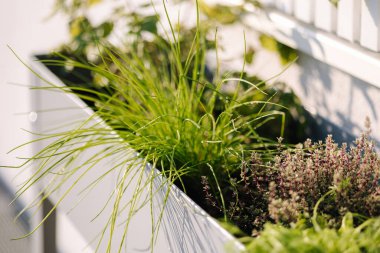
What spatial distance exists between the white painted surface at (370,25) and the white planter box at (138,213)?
0.75 metres

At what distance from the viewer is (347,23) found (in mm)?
2225

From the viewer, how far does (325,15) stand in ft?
7.65

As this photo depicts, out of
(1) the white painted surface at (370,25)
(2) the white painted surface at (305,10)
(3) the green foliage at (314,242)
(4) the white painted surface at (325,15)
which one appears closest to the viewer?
(3) the green foliage at (314,242)

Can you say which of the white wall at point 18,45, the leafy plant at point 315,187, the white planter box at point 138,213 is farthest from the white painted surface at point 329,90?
the white wall at point 18,45

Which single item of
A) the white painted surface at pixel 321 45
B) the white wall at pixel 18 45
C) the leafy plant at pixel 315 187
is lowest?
the white wall at pixel 18 45

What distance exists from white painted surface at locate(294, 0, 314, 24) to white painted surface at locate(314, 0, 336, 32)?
37mm

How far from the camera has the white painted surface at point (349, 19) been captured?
2188mm

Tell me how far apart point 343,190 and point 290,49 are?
40.6 inches

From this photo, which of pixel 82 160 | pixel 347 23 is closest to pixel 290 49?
pixel 347 23

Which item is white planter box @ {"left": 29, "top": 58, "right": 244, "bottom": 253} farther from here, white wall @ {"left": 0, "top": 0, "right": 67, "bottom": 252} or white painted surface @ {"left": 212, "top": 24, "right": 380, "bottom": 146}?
white wall @ {"left": 0, "top": 0, "right": 67, "bottom": 252}

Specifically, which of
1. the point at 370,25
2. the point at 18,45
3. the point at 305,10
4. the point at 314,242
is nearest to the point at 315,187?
the point at 314,242

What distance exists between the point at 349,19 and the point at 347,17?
11 mm

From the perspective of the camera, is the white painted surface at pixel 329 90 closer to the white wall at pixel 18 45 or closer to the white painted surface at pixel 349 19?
the white painted surface at pixel 349 19

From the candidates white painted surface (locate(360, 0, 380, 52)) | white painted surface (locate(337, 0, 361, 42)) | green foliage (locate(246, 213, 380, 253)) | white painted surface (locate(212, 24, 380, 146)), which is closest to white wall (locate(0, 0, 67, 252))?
white painted surface (locate(212, 24, 380, 146))
